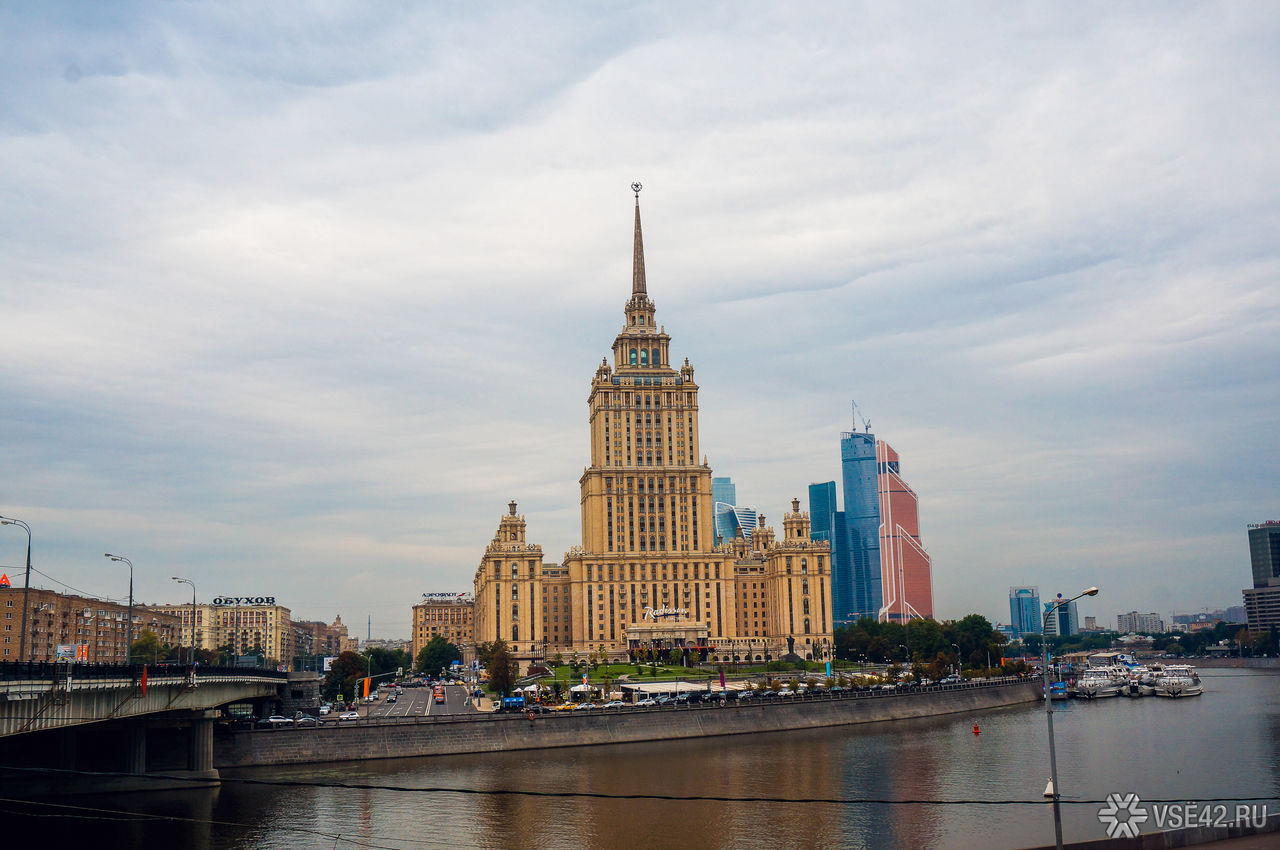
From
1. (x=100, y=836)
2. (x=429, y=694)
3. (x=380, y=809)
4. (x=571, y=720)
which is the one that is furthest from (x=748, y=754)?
(x=429, y=694)

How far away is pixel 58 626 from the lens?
168m

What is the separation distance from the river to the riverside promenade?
8.40 ft

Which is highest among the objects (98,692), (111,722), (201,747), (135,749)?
(98,692)

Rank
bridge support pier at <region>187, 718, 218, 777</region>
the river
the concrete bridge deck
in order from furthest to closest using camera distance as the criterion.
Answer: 1. bridge support pier at <region>187, 718, 218, 777</region>
2. the river
3. the concrete bridge deck

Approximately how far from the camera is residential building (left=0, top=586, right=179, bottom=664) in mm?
154750

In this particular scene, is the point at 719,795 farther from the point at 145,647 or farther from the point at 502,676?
the point at 145,647

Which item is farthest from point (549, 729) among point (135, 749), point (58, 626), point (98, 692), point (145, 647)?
point (145, 647)

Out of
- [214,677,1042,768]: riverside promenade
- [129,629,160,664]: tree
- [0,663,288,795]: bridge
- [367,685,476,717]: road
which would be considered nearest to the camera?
[0,663,288,795]: bridge

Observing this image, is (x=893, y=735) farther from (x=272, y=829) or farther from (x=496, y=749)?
(x=272, y=829)

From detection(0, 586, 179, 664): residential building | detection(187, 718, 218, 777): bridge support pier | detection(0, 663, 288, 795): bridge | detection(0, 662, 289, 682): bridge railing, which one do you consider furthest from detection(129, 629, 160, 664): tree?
detection(187, 718, 218, 777): bridge support pier

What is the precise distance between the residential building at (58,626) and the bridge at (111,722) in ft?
179

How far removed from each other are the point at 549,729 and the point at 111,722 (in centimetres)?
4248

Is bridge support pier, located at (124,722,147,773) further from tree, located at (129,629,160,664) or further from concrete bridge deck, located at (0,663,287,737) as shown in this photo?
tree, located at (129,629,160,664)

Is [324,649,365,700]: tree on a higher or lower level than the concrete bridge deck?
lower
